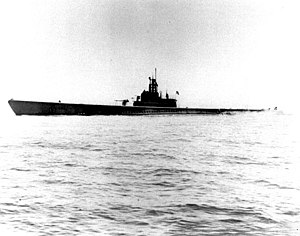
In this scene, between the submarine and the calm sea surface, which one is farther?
the submarine

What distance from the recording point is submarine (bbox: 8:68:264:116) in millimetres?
67625

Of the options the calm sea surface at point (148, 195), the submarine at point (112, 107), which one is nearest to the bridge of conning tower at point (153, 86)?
the submarine at point (112, 107)

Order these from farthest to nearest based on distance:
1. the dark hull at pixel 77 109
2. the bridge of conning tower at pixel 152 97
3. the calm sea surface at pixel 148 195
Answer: the bridge of conning tower at pixel 152 97 → the dark hull at pixel 77 109 → the calm sea surface at pixel 148 195

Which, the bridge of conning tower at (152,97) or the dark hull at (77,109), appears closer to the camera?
the dark hull at (77,109)

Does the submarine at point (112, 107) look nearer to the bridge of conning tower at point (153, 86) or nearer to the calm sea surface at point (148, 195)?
the bridge of conning tower at point (153, 86)

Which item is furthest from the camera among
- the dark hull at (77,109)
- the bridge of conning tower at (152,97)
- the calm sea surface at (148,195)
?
the bridge of conning tower at (152,97)

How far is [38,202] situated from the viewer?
1017 cm

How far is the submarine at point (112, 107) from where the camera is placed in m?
67.6

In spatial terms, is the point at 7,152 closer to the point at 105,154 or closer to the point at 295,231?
the point at 105,154

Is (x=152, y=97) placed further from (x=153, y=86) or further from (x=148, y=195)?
(x=148, y=195)

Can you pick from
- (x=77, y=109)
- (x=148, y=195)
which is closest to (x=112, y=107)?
(x=77, y=109)

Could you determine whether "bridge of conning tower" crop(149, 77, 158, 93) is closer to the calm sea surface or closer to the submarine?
the submarine

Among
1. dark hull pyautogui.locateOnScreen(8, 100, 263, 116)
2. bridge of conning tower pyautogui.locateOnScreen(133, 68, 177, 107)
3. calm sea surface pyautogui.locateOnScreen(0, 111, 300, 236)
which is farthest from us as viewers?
bridge of conning tower pyautogui.locateOnScreen(133, 68, 177, 107)

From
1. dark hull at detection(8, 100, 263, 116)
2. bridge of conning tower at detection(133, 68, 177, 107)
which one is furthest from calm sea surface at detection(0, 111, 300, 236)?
bridge of conning tower at detection(133, 68, 177, 107)
